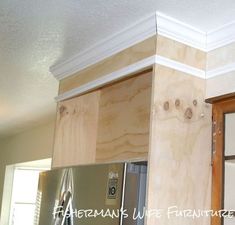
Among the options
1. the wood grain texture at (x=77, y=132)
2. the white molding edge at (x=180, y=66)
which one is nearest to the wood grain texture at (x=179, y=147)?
the white molding edge at (x=180, y=66)

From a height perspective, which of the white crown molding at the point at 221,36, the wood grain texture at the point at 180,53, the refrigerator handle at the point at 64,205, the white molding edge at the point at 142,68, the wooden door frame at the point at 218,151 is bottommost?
the refrigerator handle at the point at 64,205

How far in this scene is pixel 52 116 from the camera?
3.89 meters

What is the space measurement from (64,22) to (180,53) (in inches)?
21.3

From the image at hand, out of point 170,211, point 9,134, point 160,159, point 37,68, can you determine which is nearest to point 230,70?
point 160,159

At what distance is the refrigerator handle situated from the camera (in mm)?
1841

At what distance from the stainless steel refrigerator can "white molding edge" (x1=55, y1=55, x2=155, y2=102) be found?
0.44 metres

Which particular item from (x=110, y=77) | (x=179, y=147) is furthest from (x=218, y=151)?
(x=110, y=77)

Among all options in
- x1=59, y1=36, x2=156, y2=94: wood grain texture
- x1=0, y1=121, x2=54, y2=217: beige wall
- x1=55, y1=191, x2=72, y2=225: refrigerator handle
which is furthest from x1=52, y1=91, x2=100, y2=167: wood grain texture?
x1=0, y1=121, x2=54, y2=217: beige wall

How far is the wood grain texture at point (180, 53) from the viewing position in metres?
1.69

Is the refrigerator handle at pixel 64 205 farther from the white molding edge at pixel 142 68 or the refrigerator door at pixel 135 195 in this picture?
the white molding edge at pixel 142 68

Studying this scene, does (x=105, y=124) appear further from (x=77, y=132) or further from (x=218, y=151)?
(x=218, y=151)

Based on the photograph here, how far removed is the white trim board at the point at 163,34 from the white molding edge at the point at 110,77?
11 cm

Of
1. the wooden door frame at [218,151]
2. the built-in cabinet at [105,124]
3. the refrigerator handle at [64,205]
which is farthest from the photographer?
the built-in cabinet at [105,124]

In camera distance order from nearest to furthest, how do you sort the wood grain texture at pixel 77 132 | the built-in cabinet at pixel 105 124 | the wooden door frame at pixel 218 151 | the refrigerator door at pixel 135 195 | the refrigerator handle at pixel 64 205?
the refrigerator door at pixel 135 195 → the wooden door frame at pixel 218 151 → the refrigerator handle at pixel 64 205 → the built-in cabinet at pixel 105 124 → the wood grain texture at pixel 77 132
